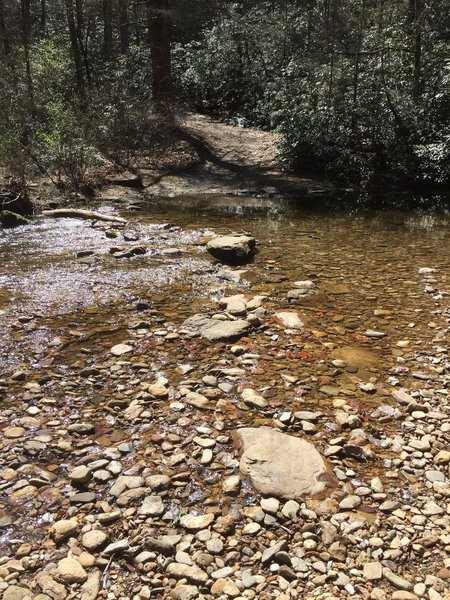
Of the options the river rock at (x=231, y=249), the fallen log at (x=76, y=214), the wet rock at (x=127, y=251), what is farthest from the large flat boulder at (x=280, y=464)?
the fallen log at (x=76, y=214)

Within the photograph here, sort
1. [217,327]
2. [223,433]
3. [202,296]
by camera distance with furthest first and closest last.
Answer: [202,296] → [217,327] → [223,433]

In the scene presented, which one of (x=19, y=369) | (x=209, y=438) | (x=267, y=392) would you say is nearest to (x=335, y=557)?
(x=209, y=438)

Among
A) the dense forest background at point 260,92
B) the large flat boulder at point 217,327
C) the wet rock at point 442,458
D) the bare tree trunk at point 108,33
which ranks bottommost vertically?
the wet rock at point 442,458

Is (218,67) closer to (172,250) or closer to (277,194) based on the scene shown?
(277,194)

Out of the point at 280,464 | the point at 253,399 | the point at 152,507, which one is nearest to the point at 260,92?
the point at 253,399

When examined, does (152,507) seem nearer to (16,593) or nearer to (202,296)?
(16,593)

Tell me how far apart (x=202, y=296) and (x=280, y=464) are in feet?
11.0

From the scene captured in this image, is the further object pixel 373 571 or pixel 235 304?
pixel 235 304

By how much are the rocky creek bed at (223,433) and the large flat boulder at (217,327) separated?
24mm

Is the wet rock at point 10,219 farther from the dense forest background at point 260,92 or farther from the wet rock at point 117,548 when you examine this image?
the wet rock at point 117,548

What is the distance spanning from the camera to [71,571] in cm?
262

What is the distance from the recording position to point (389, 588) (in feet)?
8.46

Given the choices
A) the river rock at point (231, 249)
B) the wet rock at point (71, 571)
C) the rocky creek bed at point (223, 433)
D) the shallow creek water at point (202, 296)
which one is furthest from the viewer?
the river rock at point (231, 249)

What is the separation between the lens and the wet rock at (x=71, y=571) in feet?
8.50
